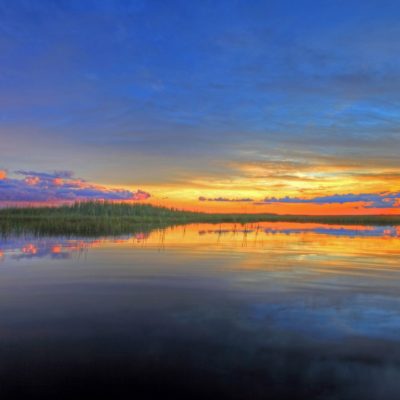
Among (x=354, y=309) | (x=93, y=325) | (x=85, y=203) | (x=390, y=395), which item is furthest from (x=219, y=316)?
(x=85, y=203)

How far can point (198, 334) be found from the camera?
6.29 metres

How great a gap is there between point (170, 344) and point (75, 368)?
1422mm

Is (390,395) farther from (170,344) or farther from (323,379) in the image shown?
(170,344)

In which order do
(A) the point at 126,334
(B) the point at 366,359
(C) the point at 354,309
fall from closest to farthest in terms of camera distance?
(B) the point at 366,359, (A) the point at 126,334, (C) the point at 354,309

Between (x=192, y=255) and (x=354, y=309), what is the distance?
9.36 m

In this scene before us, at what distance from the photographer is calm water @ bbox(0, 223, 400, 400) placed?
4.71 meters

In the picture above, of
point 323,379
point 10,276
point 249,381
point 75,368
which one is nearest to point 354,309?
point 323,379

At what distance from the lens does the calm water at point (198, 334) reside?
185 inches

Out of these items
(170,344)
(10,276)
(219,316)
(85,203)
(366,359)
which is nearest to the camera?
(366,359)

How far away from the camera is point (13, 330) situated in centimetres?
629

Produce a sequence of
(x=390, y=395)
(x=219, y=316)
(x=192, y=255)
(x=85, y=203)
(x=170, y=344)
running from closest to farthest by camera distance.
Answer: (x=390, y=395), (x=170, y=344), (x=219, y=316), (x=192, y=255), (x=85, y=203)

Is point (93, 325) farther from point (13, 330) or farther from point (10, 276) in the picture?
point (10, 276)

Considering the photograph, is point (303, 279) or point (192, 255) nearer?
point (303, 279)

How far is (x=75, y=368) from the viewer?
5.01m
